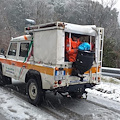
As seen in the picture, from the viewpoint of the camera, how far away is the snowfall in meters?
4.83

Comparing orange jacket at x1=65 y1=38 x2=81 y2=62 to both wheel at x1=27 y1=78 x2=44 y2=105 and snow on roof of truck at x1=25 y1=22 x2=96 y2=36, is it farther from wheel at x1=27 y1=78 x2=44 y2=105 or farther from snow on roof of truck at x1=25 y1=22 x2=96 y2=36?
wheel at x1=27 y1=78 x2=44 y2=105

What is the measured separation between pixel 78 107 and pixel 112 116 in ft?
3.84

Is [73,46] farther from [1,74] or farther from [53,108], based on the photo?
[1,74]

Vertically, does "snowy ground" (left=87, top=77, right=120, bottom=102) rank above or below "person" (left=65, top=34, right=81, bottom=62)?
below

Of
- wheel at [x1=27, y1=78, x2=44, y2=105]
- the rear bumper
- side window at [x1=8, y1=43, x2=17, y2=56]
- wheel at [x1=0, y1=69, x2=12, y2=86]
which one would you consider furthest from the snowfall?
side window at [x1=8, y1=43, x2=17, y2=56]

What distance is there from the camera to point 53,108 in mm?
5609

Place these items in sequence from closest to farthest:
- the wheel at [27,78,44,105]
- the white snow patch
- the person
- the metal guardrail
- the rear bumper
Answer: the white snow patch, the rear bumper, the person, the wheel at [27,78,44,105], the metal guardrail

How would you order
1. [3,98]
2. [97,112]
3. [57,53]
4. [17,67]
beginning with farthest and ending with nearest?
→ [17,67] < [3,98] < [97,112] < [57,53]

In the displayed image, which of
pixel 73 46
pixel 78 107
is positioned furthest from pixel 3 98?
pixel 73 46

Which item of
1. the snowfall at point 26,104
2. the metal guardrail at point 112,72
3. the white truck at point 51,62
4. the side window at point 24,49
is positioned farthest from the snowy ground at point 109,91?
the side window at point 24,49

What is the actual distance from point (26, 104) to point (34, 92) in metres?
0.47

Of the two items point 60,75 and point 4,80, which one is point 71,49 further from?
point 4,80

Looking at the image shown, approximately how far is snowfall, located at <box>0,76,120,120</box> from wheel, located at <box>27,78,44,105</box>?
203mm

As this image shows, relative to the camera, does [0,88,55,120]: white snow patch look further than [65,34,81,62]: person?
No
